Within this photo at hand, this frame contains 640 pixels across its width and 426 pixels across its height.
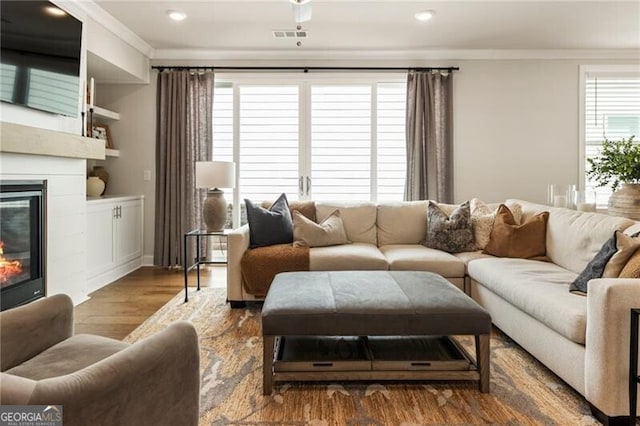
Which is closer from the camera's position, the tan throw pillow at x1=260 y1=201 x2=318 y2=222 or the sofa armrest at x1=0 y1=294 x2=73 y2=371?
the sofa armrest at x1=0 y1=294 x2=73 y2=371

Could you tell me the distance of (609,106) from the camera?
17.0ft

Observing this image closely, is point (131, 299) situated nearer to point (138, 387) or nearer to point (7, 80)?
point (7, 80)

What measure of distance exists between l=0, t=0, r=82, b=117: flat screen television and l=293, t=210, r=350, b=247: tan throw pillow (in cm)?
205

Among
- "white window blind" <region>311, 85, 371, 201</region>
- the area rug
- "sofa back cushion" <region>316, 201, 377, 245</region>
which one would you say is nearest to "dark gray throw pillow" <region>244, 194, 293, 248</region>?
"sofa back cushion" <region>316, 201, 377, 245</region>

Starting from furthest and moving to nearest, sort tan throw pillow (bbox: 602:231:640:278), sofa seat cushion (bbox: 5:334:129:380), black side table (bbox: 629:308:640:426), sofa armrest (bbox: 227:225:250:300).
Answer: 1. sofa armrest (bbox: 227:225:250:300)
2. tan throw pillow (bbox: 602:231:640:278)
3. black side table (bbox: 629:308:640:426)
4. sofa seat cushion (bbox: 5:334:129:380)

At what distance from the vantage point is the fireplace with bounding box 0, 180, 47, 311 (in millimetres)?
2777

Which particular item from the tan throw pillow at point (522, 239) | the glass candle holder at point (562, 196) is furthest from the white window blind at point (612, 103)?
the tan throw pillow at point (522, 239)

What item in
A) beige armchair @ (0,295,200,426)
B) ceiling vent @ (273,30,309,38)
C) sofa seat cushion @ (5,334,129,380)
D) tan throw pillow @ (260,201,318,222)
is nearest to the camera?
beige armchair @ (0,295,200,426)

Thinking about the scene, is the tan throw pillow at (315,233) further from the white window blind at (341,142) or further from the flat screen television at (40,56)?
the flat screen television at (40,56)

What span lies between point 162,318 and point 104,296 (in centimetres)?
99

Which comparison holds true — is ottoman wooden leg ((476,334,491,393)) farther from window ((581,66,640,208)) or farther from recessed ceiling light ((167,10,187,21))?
window ((581,66,640,208))

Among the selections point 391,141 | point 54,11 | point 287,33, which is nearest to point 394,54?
point 391,141

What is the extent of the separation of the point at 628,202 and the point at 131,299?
408cm

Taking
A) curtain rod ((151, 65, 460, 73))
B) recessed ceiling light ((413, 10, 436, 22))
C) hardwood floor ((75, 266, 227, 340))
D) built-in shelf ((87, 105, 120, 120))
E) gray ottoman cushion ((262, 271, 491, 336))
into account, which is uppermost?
recessed ceiling light ((413, 10, 436, 22))
